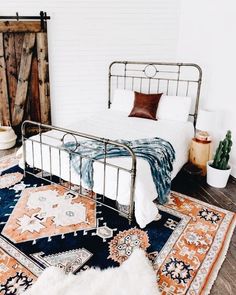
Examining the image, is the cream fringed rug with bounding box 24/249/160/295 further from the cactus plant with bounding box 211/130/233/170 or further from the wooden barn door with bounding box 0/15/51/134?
the wooden barn door with bounding box 0/15/51/134

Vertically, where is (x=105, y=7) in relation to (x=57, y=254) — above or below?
above

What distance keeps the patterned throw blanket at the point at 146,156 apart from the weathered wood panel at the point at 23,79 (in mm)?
2042

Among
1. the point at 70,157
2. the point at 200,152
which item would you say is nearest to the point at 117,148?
the point at 70,157

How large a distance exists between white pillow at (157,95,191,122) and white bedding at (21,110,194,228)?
0.10 m

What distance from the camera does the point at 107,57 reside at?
4.51 m

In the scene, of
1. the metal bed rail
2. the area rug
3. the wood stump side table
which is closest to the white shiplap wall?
the wood stump side table

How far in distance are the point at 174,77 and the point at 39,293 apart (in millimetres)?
3525

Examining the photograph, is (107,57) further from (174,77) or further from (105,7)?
(174,77)

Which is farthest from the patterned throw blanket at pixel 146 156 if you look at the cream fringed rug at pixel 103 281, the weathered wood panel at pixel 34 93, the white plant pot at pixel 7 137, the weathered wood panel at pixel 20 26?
the weathered wood panel at pixel 20 26

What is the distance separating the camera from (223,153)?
329cm

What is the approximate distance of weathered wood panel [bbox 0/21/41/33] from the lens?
4.12 metres

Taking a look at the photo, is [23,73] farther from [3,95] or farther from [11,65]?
[3,95]

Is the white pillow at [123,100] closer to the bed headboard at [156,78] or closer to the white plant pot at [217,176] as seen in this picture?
the bed headboard at [156,78]

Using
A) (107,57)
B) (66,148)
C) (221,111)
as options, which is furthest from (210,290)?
(107,57)
